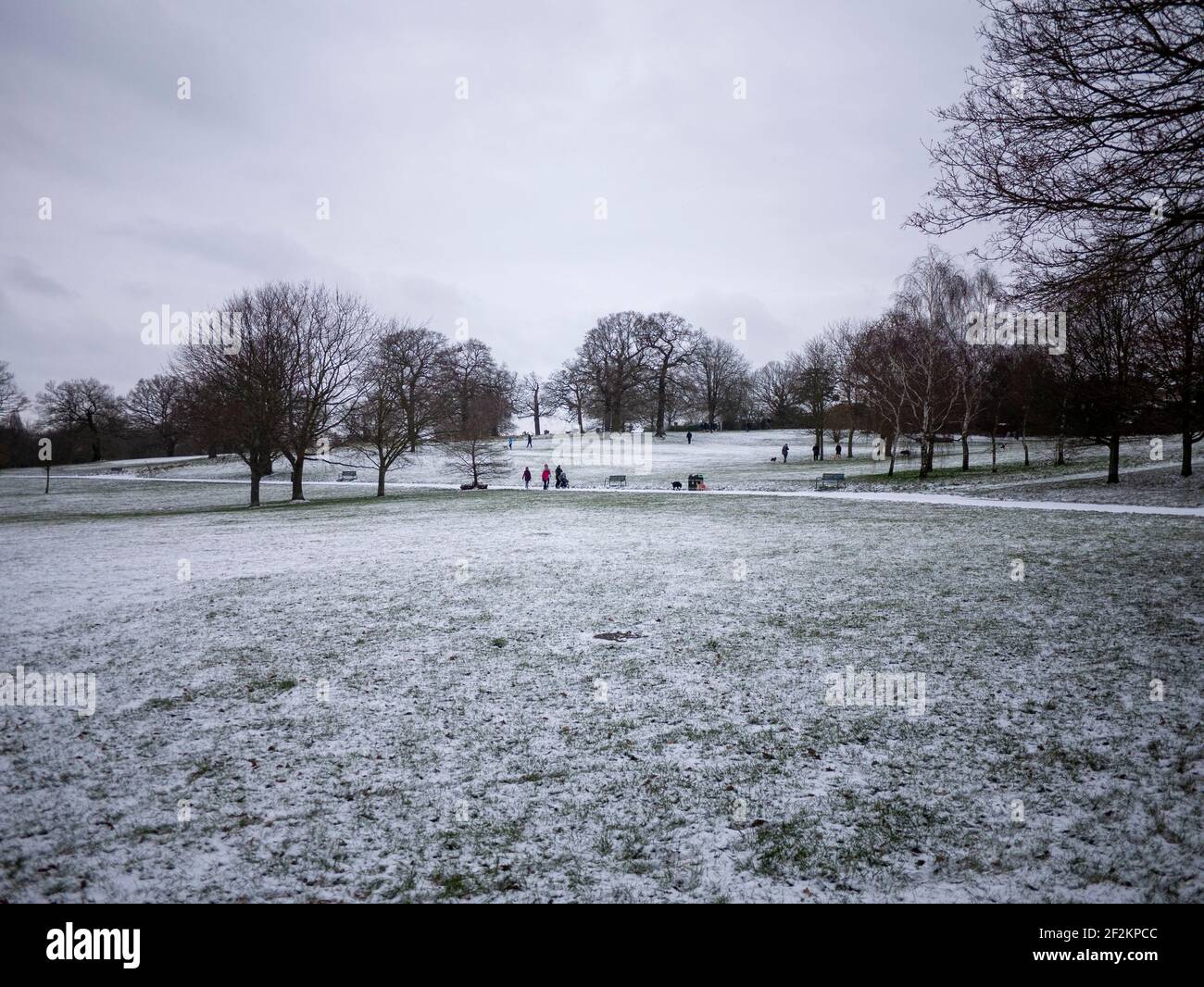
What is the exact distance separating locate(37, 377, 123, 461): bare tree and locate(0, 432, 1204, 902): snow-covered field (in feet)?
301

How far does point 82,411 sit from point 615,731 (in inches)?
4179

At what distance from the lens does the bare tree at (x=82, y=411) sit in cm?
8244

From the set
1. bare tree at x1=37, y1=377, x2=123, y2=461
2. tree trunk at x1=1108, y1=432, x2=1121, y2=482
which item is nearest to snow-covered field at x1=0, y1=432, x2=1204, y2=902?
tree trunk at x1=1108, y1=432, x2=1121, y2=482

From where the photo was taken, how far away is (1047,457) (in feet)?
130

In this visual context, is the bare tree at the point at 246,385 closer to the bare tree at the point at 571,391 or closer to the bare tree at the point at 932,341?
the bare tree at the point at 932,341

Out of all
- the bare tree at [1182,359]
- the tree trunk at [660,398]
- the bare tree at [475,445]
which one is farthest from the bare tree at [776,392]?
the bare tree at [1182,359]

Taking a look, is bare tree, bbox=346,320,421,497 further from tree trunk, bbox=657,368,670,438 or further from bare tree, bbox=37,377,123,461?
bare tree, bbox=37,377,123,461

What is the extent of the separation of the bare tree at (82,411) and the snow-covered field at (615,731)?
301 ft

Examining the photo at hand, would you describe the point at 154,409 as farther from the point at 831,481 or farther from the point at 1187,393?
the point at 1187,393

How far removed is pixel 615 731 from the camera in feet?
18.7

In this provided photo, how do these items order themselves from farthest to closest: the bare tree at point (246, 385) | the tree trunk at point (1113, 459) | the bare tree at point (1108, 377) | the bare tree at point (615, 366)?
1. the bare tree at point (615, 366)
2. the bare tree at point (246, 385)
3. the tree trunk at point (1113, 459)
4. the bare tree at point (1108, 377)

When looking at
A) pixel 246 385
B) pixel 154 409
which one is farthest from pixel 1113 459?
pixel 154 409

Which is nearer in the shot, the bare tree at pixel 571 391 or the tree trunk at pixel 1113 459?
the tree trunk at pixel 1113 459
